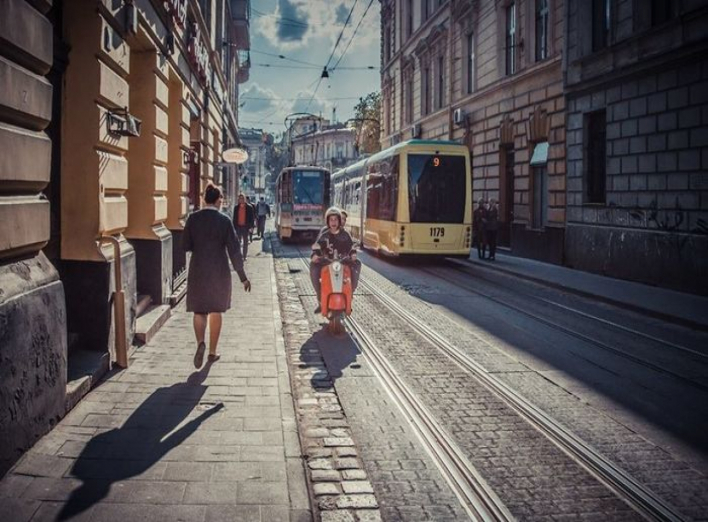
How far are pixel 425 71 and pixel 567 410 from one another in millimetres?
30004

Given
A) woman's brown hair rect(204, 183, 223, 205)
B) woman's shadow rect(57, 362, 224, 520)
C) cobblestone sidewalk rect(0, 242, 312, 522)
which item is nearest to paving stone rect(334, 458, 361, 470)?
cobblestone sidewalk rect(0, 242, 312, 522)

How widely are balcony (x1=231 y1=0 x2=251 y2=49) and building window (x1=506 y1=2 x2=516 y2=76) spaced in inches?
568

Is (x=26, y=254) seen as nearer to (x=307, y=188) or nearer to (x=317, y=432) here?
(x=317, y=432)

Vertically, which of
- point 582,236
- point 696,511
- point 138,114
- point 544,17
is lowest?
point 696,511

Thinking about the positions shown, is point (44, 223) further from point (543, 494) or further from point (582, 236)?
point (582, 236)

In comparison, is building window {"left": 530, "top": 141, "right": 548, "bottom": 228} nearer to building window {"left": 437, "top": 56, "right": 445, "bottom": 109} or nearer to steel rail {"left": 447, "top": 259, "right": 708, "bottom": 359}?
steel rail {"left": 447, "top": 259, "right": 708, "bottom": 359}

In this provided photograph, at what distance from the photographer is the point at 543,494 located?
157 inches

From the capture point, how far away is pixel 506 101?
76.5ft

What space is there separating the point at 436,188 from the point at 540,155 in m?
4.36

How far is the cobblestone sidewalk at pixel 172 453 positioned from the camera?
360 centimetres

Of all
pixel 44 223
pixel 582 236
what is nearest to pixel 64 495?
pixel 44 223

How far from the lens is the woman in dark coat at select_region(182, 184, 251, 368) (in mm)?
6965

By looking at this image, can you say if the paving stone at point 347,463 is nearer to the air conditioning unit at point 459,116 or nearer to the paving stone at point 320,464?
the paving stone at point 320,464

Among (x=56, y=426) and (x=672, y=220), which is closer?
(x=56, y=426)
